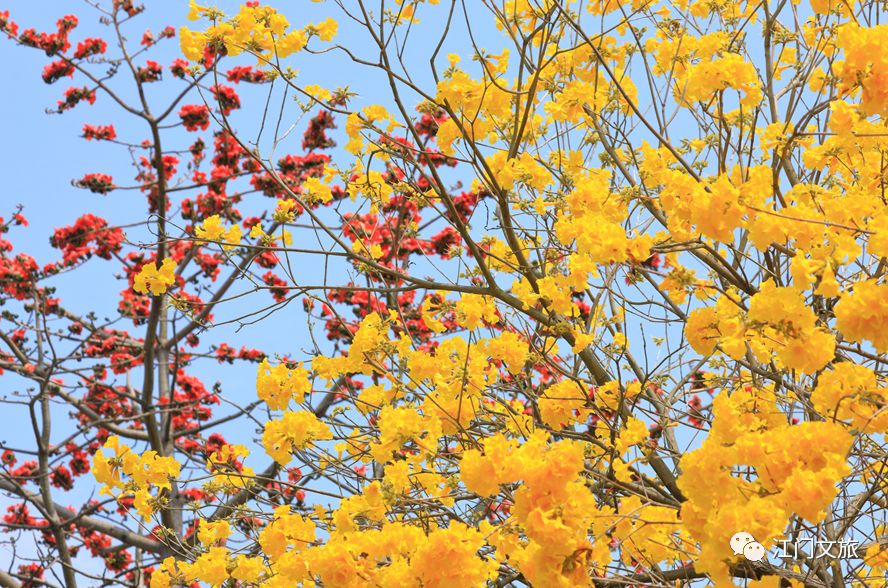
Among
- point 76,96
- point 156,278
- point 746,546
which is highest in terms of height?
point 76,96

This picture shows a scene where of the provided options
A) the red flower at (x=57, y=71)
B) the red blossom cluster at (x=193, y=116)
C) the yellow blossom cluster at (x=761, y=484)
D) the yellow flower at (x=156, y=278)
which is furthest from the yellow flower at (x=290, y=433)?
the red flower at (x=57, y=71)

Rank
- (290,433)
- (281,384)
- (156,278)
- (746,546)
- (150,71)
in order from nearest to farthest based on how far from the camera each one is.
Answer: (746,546) → (290,433) → (281,384) → (156,278) → (150,71)

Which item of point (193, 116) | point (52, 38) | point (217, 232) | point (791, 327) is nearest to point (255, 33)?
point (217, 232)

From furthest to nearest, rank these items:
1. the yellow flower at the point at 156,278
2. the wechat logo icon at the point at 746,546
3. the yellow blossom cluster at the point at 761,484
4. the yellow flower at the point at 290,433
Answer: the yellow flower at the point at 156,278 < the yellow flower at the point at 290,433 < the wechat logo icon at the point at 746,546 < the yellow blossom cluster at the point at 761,484

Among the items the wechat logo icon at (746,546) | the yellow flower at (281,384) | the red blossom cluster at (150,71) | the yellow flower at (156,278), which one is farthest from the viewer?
the red blossom cluster at (150,71)

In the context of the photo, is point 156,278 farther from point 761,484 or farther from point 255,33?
point 761,484

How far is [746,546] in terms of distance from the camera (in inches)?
95.7

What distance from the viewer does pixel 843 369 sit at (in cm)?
239

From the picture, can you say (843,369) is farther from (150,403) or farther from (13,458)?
(13,458)

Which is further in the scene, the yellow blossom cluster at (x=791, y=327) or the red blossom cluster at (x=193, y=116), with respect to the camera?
the red blossom cluster at (x=193, y=116)

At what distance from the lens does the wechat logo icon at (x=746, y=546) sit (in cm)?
225

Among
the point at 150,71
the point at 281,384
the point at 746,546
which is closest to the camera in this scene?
the point at 746,546

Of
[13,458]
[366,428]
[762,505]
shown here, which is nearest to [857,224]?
[762,505]

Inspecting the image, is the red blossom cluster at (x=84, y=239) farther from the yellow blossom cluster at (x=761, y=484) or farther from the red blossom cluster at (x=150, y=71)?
the yellow blossom cluster at (x=761, y=484)
